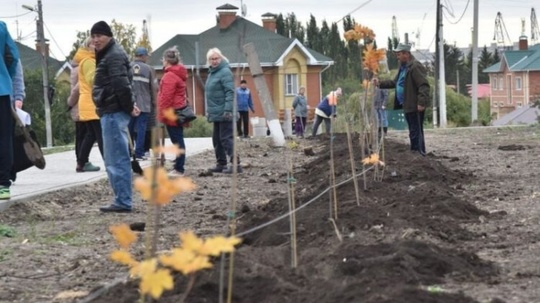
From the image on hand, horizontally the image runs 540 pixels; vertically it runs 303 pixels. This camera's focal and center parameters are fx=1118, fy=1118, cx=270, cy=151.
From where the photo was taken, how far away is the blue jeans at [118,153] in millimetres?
9797

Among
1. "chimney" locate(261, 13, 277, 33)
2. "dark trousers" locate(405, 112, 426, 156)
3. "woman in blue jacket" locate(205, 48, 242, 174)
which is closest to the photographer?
"woman in blue jacket" locate(205, 48, 242, 174)

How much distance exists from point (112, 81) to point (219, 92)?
15.2ft

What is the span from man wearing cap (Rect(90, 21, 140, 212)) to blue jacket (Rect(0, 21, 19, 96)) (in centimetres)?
79

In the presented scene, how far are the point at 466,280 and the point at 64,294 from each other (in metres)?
2.13

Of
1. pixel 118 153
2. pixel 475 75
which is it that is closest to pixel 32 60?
pixel 475 75

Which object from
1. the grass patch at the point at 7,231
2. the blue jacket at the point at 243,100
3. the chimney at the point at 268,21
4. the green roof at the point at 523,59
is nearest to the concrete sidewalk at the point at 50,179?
the grass patch at the point at 7,231

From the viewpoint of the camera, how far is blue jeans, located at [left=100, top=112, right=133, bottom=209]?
980 cm

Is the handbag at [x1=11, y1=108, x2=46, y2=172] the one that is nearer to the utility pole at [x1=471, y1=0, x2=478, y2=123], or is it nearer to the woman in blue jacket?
the woman in blue jacket

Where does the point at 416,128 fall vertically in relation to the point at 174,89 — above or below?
below

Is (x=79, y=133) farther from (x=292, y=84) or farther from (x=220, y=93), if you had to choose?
(x=292, y=84)

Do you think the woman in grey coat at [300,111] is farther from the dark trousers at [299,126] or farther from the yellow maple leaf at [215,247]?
the yellow maple leaf at [215,247]

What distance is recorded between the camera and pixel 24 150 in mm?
10812

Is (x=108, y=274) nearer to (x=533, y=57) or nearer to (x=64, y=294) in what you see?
(x=64, y=294)

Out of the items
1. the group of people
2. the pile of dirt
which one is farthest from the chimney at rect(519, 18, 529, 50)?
the pile of dirt
